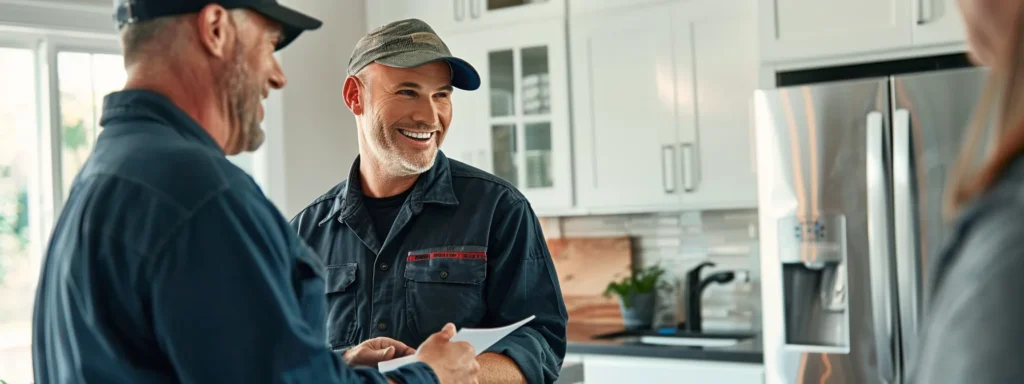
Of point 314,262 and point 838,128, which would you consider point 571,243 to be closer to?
point 838,128

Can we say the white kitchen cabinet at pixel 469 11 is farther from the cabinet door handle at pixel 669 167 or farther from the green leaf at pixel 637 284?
the green leaf at pixel 637 284

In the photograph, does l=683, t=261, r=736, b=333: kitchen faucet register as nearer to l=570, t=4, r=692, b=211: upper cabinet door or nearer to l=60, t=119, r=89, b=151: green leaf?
l=570, t=4, r=692, b=211: upper cabinet door

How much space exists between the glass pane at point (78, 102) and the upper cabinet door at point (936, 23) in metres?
2.61

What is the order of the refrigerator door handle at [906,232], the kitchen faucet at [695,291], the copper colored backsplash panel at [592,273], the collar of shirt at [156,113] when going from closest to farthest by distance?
the collar of shirt at [156,113]
the refrigerator door handle at [906,232]
the kitchen faucet at [695,291]
the copper colored backsplash panel at [592,273]

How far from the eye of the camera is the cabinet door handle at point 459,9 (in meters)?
4.12

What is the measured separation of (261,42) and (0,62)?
2638mm

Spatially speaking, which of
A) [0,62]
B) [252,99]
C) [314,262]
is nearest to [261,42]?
[252,99]

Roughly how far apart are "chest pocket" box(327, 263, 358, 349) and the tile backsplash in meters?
2.33

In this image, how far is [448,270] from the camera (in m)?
1.82

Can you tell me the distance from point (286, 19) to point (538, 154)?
108 inches

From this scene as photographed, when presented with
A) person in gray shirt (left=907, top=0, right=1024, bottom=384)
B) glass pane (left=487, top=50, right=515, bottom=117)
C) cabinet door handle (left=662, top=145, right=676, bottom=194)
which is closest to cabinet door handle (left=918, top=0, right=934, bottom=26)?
cabinet door handle (left=662, top=145, right=676, bottom=194)

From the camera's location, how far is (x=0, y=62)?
346 centimetres

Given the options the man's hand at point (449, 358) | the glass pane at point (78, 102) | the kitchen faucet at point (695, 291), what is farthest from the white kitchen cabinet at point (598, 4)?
the man's hand at point (449, 358)

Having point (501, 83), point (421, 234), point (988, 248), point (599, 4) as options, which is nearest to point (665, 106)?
point (599, 4)
